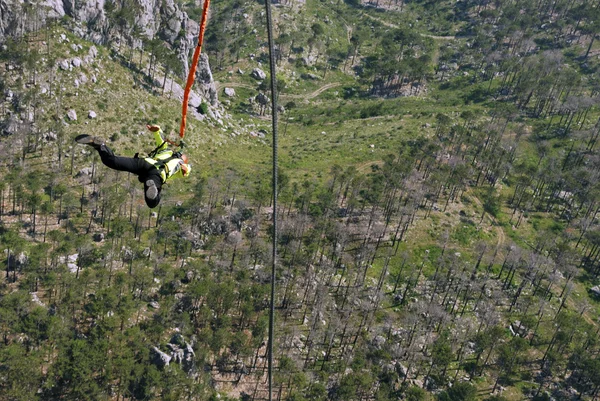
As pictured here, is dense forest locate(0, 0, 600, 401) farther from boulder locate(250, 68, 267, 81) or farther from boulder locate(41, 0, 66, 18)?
boulder locate(250, 68, 267, 81)

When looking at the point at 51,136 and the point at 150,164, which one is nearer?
the point at 150,164

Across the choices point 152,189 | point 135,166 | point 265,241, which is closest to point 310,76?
point 265,241

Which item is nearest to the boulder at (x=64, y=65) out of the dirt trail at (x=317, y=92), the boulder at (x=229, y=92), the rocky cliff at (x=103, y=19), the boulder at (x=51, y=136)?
the rocky cliff at (x=103, y=19)

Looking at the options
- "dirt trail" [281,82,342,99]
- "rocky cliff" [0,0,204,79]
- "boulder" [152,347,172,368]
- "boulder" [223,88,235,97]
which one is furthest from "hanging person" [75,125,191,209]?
"dirt trail" [281,82,342,99]

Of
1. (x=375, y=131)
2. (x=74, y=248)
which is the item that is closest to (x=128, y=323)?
(x=74, y=248)

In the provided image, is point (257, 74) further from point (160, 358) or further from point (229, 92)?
point (160, 358)

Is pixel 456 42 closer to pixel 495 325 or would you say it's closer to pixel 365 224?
pixel 365 224
